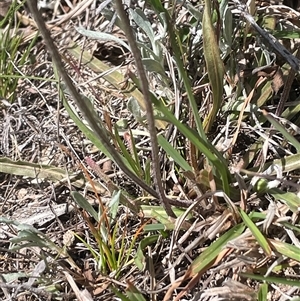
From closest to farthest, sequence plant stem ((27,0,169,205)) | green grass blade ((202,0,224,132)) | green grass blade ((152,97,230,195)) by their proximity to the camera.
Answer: plant stem ((27,0,169,205)) < green grass blade ((152,97,230,195)) < green grass blade ((202,0,224,132))

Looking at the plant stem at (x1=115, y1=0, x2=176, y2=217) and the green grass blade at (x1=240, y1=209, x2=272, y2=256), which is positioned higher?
the plant stem at (x1=115, y1=0, x2=176, y2=217)

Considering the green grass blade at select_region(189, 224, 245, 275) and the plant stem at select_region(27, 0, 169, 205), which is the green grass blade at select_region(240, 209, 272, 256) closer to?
the green grass blade at select_region(189, 224, 245, 275)

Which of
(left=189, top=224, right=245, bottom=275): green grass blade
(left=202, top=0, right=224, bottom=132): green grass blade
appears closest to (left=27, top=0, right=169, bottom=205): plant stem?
(left=189, top=224, right=245, bottom=275): green grass blade

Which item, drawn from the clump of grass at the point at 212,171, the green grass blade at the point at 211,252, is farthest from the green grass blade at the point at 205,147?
the green grass blade at the point at 211,252

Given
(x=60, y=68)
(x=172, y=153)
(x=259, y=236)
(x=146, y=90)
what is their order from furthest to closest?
(x=172, y=153), (x=259, y=236), (x=146, y=90), (x=60, y=68)

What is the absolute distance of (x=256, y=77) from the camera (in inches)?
65.1

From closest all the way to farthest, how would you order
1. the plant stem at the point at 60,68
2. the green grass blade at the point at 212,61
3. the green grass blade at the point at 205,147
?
the plant stem at the point at 60,68 < the green grass blade at the point at 205,147 < the green grass blade at the point at 212,61

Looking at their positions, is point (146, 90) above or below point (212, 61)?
above


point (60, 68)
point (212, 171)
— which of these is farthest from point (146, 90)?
point (212, 171)

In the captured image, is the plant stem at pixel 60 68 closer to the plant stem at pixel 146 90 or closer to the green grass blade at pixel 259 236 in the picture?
the plant stem at pixel 146 90

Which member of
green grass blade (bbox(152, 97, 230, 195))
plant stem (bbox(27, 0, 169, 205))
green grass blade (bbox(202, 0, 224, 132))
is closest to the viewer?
plant stem (bbox(27, 0, 169, 205))

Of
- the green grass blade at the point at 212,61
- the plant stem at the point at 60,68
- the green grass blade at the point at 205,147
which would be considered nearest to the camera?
the plant stem at the point at 60,68

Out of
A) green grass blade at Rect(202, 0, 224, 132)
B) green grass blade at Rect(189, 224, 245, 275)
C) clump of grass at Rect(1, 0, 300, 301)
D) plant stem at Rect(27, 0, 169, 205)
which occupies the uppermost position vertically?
plant stem at Rect(27, 0, 169, 205)

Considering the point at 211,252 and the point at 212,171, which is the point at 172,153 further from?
the point at 211,252
